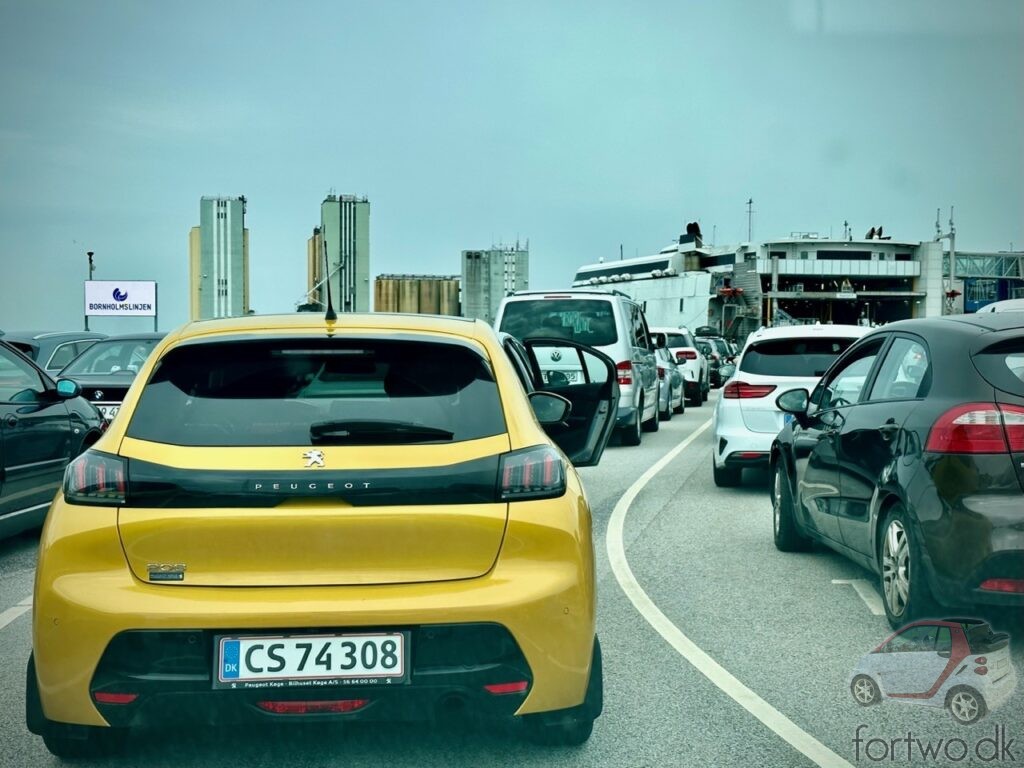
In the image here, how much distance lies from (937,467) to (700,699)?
1552mm

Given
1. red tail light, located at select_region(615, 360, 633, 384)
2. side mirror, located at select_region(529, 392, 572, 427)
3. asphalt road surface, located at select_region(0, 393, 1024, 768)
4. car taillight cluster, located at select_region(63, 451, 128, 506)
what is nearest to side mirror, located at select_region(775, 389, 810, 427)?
asphalt road surface, located at select_region(0, 393, 1024, 768)

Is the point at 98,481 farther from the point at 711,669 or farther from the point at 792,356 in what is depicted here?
the point at 792,356

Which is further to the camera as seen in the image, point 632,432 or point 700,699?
point 632,432

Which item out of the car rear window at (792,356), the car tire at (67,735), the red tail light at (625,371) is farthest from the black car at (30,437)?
the red tail light at (625,371)

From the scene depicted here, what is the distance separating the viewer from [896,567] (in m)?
5.88

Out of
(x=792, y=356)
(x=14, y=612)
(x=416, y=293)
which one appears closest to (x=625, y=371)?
(x=792, y=356)

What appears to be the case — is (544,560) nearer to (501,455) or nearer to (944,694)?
(501,455)

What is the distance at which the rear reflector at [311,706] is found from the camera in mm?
3535

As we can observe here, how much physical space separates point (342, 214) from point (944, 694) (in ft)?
207

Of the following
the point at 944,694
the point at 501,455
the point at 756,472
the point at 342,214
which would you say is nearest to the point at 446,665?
the point at 501,455

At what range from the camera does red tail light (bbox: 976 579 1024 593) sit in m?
5.20

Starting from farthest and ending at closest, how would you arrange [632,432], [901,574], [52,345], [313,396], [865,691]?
[52,345] → [632,432] → [901,574] → [865,691] → [313,396]

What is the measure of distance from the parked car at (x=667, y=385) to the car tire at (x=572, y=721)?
17504 mm

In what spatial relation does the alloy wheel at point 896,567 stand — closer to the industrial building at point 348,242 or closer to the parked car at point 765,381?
the parked car at point 765,381
